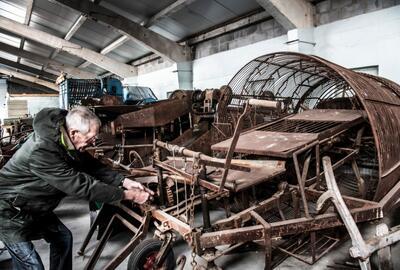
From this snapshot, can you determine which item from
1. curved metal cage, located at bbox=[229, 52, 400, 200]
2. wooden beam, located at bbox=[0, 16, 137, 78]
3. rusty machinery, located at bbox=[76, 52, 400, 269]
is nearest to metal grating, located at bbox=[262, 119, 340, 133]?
rusty machinery, located at bbox=[76, 52, 400, 269]

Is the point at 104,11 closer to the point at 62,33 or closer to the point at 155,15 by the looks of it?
the point at 155,15

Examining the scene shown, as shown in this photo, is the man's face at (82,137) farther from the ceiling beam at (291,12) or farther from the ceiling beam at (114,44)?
the ceiling beam at (114,44)

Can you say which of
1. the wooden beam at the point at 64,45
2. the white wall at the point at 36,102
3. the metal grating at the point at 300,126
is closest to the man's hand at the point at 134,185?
the metal grating at the point at 300,126

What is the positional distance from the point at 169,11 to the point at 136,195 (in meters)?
6.27

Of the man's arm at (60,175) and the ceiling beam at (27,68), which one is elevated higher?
the ceiling beam at (27,68)

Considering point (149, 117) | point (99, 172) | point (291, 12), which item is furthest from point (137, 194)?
point (291, 12)

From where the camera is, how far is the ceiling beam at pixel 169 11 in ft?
22.7

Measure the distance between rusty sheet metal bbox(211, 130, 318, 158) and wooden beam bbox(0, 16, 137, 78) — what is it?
9630 mm

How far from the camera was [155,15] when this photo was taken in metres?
8.10

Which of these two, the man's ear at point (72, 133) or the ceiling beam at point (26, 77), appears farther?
the ceiling beam at point (26, 77)

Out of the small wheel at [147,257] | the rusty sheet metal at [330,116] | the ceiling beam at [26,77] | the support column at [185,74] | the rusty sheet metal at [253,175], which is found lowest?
the small wheel at [147,257]

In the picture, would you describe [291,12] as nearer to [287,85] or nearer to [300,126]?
[287,85]

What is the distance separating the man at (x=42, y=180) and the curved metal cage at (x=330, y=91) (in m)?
2.29

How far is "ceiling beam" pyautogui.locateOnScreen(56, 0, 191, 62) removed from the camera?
25.7ft
